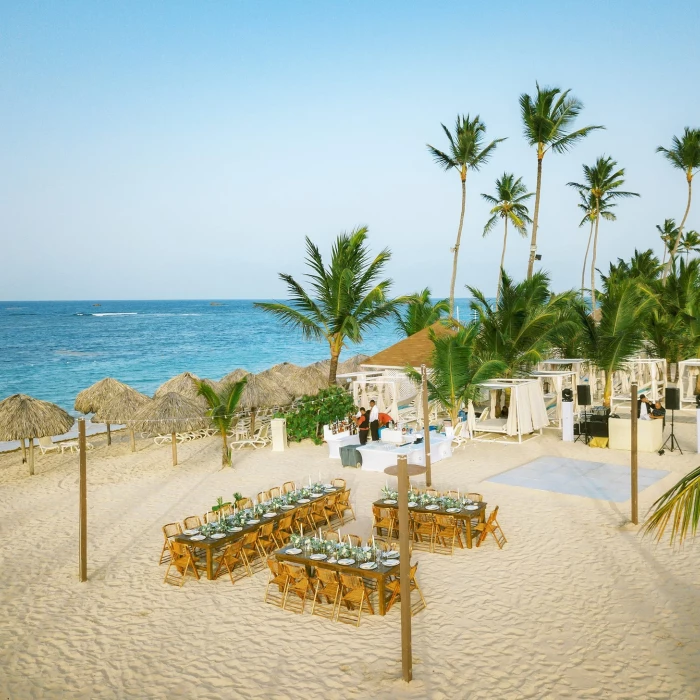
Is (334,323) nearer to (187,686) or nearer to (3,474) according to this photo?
(3,474)

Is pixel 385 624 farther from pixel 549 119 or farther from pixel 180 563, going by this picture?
pixel 549 119

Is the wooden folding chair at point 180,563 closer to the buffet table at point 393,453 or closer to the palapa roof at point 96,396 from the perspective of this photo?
the buffet table at point 393,453

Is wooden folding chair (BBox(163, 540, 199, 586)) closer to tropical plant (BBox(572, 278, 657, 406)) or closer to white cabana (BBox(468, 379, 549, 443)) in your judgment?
white cabana (BBox(468, 379, 549, 443))

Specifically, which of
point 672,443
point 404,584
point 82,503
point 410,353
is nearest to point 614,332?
point 672,443

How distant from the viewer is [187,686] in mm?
6410

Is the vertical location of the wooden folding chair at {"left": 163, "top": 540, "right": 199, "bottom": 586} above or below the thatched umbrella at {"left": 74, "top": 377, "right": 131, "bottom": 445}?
below

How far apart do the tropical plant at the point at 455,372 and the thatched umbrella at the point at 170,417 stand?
599 centimetres

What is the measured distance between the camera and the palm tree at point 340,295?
799 inches

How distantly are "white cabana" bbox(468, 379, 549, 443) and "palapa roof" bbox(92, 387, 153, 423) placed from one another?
387 inches

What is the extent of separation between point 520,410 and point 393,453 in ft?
14.5

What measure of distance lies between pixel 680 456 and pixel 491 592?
9.48m

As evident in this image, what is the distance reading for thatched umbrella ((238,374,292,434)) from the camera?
19.7m

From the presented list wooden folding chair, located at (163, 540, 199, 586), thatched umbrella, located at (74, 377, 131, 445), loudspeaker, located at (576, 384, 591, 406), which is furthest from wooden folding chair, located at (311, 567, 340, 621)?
thatched umbrella, located at (74, 377, 131, 445)

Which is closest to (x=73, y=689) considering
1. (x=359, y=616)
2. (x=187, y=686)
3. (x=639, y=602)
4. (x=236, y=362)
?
(x=187, y=686)
